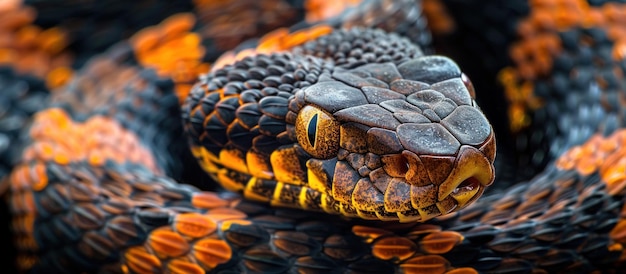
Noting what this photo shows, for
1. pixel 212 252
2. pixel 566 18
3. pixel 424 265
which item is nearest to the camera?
pixel 424 265

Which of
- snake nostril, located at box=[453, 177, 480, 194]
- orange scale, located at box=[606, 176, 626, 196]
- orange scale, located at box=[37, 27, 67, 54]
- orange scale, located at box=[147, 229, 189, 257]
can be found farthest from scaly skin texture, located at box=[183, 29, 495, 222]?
orange scale, located at box=[37, 27, 67, 54]

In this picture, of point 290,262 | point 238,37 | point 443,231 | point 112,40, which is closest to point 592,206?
point 443,231

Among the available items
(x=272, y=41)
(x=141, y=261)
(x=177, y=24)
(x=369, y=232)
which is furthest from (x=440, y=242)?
(x=177, y=24)

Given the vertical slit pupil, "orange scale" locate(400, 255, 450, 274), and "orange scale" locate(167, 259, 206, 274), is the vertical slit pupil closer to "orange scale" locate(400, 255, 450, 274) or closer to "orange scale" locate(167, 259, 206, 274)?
"orange scale" locate(400, 255, 450, 274)

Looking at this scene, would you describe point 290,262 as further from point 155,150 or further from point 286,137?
point 155,150

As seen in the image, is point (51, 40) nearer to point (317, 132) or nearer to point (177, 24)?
point (177, 24)

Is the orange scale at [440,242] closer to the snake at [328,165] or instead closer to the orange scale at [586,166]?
the snake at [328,165]

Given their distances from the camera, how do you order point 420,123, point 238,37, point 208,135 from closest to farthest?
point 420,123 → point 208,135 → point 238,37
